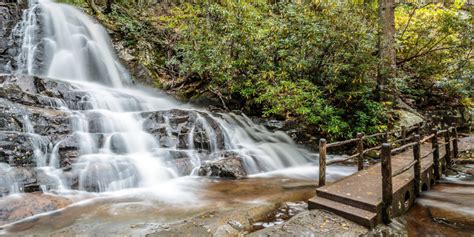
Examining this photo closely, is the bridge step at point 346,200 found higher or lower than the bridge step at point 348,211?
higher

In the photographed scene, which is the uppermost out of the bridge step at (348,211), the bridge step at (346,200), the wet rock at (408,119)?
the wet rock at (408,119)

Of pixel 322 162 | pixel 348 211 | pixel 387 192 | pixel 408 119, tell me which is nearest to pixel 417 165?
pixel 387 192

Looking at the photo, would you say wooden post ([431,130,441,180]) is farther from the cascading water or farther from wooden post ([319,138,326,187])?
the cascading water

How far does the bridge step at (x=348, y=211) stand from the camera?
3633mm

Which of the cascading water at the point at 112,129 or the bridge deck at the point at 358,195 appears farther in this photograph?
the cascading water at the point at 112,129

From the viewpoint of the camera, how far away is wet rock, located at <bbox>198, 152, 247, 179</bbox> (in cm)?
715

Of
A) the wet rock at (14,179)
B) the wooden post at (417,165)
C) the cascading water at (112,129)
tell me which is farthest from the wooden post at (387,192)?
the wet rock at (14,179)

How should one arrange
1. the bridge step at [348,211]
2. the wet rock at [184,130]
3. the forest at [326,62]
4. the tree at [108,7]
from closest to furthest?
the bridge step at [348,211], the wet rock at [184,130], the forest at [326,62], the tree at [108,7]

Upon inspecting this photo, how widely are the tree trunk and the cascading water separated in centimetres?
390

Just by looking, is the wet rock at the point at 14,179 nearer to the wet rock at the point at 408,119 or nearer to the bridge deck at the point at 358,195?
the bridge deck at the point at 358,195

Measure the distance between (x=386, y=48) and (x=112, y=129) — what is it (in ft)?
31.7

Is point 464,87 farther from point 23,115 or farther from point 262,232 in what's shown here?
point 23,115

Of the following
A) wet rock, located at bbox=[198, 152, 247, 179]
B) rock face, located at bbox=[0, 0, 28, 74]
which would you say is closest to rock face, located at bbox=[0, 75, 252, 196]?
wet rock, located at bbox=[198, 152, 247, 179]

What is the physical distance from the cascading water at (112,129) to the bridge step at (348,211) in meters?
3.63
